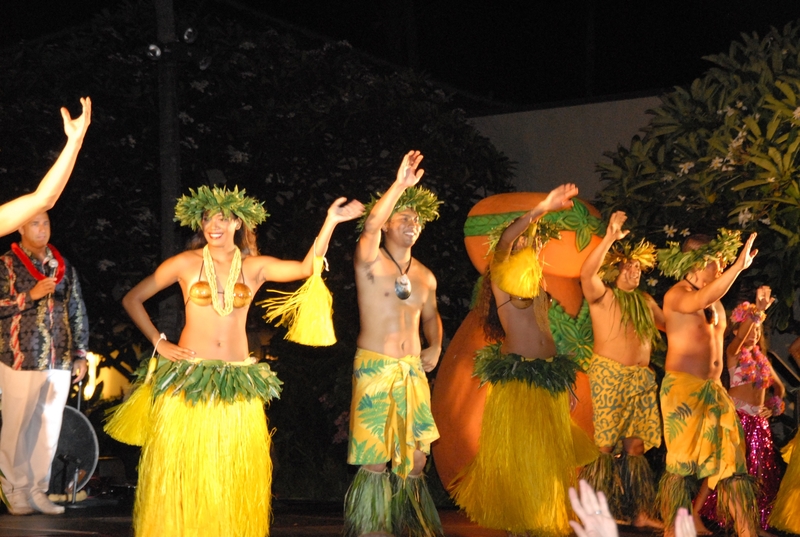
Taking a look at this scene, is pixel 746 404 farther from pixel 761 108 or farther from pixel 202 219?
pixel 202 219

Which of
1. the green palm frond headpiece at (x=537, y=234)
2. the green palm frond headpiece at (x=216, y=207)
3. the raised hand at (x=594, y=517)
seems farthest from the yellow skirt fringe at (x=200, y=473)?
the raised hand at (x=594, y=517)

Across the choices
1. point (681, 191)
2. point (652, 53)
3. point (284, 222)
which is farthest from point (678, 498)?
point (652, 53)

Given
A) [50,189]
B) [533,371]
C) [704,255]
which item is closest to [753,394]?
[704,255]

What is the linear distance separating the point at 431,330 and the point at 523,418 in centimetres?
61

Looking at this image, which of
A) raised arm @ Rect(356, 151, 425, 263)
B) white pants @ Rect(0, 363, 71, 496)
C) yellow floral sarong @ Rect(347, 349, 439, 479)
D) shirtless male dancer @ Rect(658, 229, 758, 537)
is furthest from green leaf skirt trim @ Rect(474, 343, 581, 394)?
white pants @ Rect(0, 363, 71, 496)

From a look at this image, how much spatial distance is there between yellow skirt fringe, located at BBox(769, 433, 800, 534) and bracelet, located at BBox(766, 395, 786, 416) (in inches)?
29.2

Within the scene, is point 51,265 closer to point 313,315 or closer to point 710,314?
point 313,315

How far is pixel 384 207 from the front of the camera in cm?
519

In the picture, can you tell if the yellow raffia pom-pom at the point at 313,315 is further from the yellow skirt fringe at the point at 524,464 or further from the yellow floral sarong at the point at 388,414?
the yellow skirt fringe at the point at 524,464

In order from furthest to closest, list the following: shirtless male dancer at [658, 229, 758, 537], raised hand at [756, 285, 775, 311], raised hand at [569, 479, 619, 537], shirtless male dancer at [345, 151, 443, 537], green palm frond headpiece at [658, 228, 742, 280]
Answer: raised hand at [756, 285, 775, 311] < green palm frond headpiece at [658, 228, 742, 280] < shirtless male dancer at [658, 229, 758, 537] < shirtless male dancer at [345, 151, 443, 537] < raised hand at [569, 479, 619, 537]

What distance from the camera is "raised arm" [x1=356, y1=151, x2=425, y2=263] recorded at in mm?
5105

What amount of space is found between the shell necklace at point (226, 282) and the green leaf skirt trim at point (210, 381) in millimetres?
232

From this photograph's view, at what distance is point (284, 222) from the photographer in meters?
8.76

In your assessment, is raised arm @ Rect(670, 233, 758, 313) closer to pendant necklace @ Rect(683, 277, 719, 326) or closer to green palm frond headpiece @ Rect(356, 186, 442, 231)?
pendant necklace @ Rect(683, 277, 719, 326)
